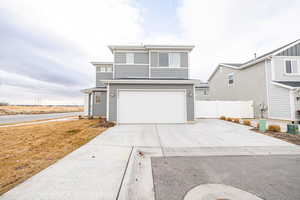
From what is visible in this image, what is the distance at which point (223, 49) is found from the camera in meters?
18.0

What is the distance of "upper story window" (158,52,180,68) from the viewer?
1062 cm

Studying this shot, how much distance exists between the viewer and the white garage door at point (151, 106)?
860 centimetres

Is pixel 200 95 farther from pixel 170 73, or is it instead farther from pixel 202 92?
pixel 170 73

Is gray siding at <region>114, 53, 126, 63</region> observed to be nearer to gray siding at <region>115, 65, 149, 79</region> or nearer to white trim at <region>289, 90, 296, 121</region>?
gray siding at <region>115, 65, 149, 79</region>

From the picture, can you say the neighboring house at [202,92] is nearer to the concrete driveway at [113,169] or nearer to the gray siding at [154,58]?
the gray siding at [154,58]

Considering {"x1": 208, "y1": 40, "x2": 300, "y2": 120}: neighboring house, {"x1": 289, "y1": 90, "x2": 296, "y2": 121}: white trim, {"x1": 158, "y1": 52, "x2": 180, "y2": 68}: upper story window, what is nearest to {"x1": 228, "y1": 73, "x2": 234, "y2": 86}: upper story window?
{"x1": 208, "y1": 40, "x2": 300, "y2": 120}: neighboring house

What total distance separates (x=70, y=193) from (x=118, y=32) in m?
13.2

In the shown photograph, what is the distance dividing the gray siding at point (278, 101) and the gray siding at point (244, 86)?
376mm

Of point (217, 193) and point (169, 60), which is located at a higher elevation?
point (169, 60)

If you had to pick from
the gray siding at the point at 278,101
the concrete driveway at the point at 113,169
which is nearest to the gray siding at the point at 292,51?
the gray siding at the point at 278,101

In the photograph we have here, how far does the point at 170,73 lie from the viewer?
1055cm

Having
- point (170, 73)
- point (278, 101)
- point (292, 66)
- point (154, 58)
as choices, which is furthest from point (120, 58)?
point (292, 66)

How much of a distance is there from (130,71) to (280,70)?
13600 millimetres

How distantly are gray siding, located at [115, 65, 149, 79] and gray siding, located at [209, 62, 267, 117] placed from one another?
10948 millimetres
